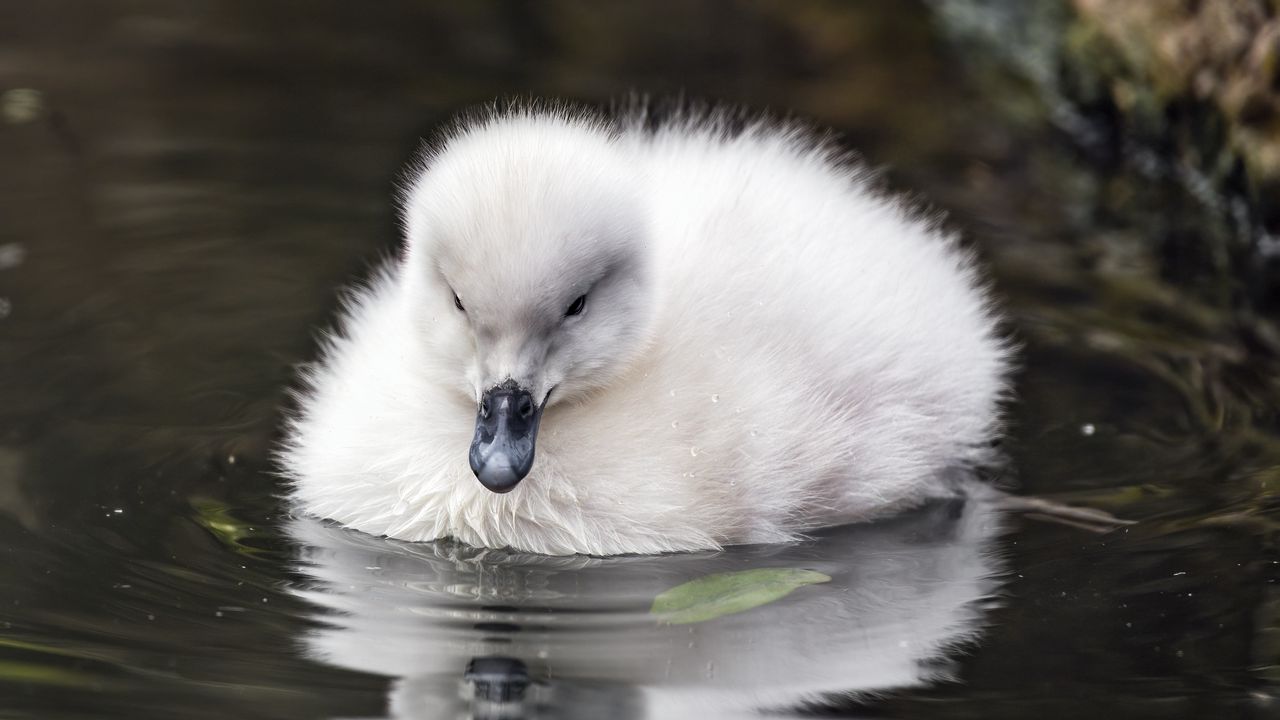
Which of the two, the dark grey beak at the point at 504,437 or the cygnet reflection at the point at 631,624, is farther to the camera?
the dark grey beak at the point at 504,437

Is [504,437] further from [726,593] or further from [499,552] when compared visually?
[726,593]

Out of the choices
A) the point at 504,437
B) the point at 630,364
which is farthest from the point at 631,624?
the point at 630,364

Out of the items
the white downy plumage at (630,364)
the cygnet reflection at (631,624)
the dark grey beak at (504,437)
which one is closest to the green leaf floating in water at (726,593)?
the cygnet reflection at (631,624)

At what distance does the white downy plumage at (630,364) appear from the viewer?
3471mm

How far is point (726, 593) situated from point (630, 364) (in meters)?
0.54

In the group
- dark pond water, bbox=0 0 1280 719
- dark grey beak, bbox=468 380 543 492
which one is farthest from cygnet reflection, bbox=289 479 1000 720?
→ dark grey beak, bbox=468 380 543 492

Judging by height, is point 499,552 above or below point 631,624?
above

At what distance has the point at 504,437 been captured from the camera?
3.36m

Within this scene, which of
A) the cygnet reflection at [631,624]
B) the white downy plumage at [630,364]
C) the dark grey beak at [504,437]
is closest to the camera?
the cygnet reflection at [631,624]

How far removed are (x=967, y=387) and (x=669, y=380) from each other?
0.80 metres

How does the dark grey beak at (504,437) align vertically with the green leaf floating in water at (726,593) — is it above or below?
above

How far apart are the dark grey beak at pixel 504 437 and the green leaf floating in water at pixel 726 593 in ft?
1.21

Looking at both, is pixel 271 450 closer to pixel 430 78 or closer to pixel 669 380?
pixel 669 380

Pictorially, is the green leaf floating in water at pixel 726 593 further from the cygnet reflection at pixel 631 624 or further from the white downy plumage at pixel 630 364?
the white downy plumage at pixel 630 364
